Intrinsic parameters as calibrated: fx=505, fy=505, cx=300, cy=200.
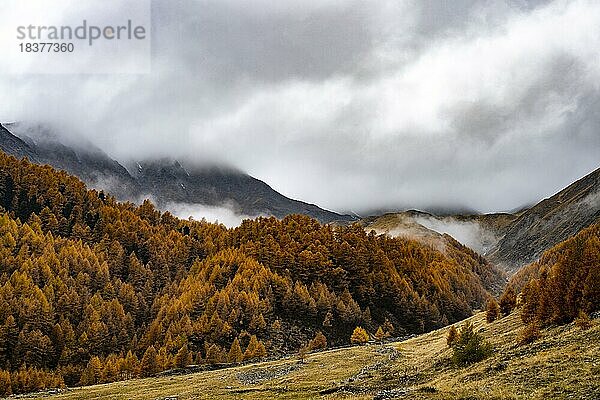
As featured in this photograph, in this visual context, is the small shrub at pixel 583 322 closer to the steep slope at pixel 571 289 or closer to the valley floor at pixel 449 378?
the valley floor at pixel 449 378

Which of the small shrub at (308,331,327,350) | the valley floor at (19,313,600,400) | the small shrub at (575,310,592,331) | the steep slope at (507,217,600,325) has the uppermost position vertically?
the steep slope at (507,217,600,325)

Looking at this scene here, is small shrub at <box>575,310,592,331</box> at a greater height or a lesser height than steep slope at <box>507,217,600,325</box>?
lesser

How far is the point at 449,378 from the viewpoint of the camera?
46.1m

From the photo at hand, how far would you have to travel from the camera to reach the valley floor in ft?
111

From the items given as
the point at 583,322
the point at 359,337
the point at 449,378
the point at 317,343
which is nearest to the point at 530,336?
the point at 583,322

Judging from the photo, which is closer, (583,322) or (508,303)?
(583,322)

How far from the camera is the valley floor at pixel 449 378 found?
33.8 metres

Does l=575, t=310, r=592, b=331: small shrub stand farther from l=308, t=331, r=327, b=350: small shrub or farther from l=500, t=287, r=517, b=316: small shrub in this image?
l=308, t=331, r=327, b=350: small shrub

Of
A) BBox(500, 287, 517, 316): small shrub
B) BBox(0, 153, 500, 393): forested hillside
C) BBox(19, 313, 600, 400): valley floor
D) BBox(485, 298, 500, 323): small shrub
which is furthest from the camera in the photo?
BBox(0, 153, 500, 393): forested hillside

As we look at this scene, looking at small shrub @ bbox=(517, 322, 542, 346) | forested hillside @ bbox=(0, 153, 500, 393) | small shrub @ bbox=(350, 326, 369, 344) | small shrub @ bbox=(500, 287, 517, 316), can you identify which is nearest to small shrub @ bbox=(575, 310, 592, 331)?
small shrub @ bbox=(517, 322, 542, 346)

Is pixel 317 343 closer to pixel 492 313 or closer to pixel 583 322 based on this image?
pixel 492 313

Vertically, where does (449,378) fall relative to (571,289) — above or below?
below

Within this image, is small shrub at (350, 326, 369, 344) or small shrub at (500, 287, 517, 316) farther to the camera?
small shrub at (350, 326, 369, 344)

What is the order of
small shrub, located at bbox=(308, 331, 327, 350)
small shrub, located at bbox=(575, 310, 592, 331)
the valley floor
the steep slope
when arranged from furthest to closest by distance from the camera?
small shrub, located at bbox=(308, 331, 327, 350) → the steep slope → small shrub, located at bbox=(575, 310, 592, 331) → the valley floor
